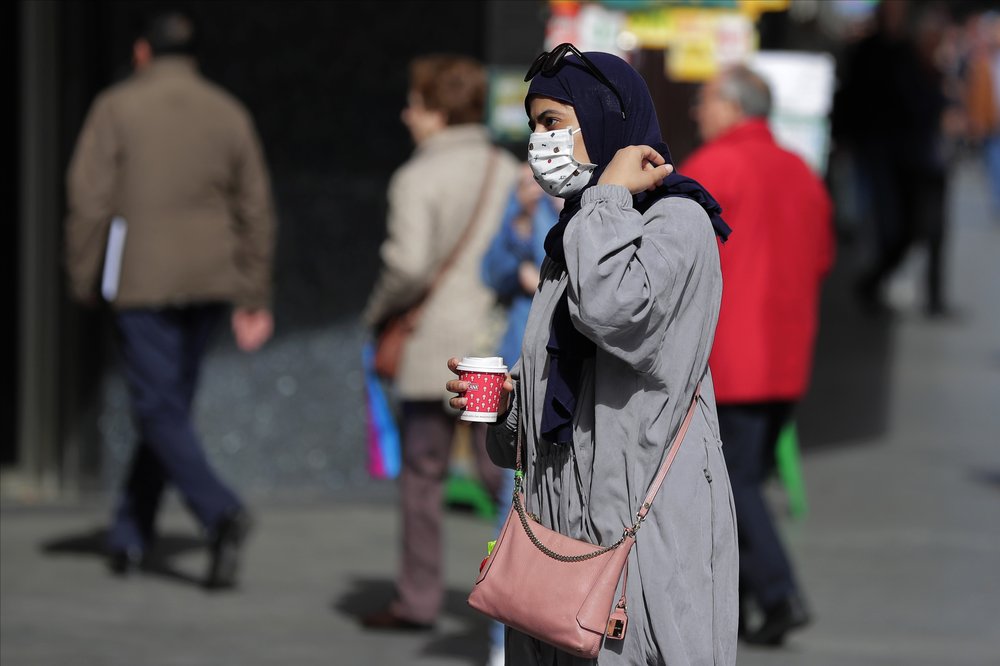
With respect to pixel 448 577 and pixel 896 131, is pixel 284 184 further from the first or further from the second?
pixel 896 131

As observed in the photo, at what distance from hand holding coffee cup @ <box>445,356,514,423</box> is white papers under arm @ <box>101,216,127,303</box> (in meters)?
3.10

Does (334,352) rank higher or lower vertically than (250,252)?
lower

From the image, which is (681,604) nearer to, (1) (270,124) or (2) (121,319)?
(2) (121,319)

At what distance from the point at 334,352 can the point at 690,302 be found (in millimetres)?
4676

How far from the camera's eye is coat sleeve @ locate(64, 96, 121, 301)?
6.22m

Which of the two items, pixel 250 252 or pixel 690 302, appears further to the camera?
pixel 250 252

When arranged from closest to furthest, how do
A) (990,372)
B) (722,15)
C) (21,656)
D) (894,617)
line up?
(21,656) → (894,617) → (722,15) → (990,372)

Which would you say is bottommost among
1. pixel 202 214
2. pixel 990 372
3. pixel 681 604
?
pixel 990 372

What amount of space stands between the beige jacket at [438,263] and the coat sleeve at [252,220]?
2.26 ft

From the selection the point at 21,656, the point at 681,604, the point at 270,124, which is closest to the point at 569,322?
the point at 681,604

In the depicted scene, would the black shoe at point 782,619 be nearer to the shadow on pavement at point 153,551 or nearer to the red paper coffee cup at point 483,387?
the shadow on pavement at point 153,551

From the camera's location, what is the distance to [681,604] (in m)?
3.21

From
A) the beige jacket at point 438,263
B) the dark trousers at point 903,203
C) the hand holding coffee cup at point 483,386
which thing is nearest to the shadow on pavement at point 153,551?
the beige jacket at point 438,263

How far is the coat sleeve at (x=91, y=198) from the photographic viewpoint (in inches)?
245
